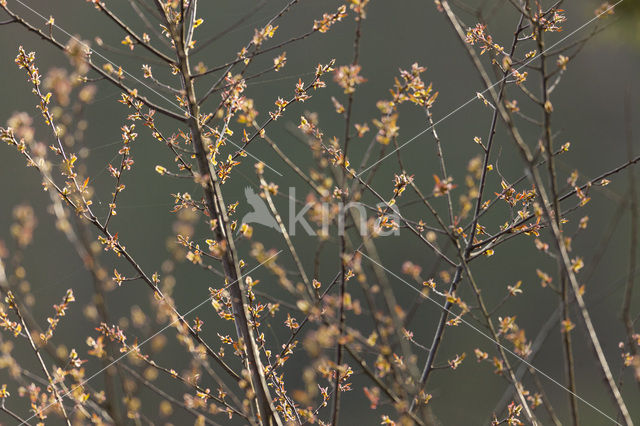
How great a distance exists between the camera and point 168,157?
18.7 ft

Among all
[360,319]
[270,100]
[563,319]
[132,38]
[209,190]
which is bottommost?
[360,319]

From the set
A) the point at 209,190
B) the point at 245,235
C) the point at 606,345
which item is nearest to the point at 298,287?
the point at 245,235

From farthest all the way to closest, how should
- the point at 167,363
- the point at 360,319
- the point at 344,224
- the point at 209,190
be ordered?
1. the point at 167,363
2. the point at 360,319
3. the point at 209,190
4. the point at 344,224

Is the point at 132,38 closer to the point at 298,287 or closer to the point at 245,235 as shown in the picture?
the point at 245,235

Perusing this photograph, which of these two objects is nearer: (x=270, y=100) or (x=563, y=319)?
(x=563, y=319)

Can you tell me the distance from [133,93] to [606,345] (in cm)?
565

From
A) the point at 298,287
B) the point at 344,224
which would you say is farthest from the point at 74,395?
the point at 344,224

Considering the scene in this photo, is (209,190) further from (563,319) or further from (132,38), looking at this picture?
(563,319)

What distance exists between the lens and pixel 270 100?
221 inches

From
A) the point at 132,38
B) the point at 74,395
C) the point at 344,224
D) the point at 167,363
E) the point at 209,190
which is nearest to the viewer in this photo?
the point at 344,224

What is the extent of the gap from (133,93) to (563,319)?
1.06m

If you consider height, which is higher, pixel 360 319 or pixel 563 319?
pixel 563 319

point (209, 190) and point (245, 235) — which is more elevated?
point (209, 190)

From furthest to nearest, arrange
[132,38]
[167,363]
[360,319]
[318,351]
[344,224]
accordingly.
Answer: [167,363]
[360,319]
[132,38]
[344,224]
[318,351]
